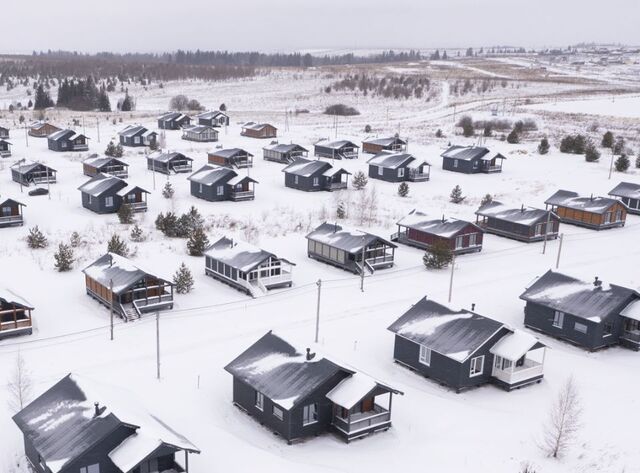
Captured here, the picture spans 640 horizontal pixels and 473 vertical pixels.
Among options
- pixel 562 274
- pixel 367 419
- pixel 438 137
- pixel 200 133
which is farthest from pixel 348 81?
pixel 367 419

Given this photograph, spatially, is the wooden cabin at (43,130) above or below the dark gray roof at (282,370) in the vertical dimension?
above

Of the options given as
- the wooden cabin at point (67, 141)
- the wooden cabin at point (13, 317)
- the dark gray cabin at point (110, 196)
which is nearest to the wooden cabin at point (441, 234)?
the dark gray cabin at point (110, 196)

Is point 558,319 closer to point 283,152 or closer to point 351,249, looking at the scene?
point 351,249

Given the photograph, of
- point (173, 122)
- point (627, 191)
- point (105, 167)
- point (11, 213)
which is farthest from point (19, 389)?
point (173, 122)

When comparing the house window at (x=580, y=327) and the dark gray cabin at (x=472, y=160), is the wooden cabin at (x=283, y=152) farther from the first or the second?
the house window at (x=580, y=327)

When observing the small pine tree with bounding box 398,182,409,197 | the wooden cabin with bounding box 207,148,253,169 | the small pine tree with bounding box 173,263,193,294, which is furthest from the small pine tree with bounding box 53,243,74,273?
the wooden cabin with bounding box 207,148,253,169

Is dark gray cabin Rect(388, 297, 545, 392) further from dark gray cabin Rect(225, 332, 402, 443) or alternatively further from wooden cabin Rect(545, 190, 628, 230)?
wooden cabin Rect(545, 190, 628, 230)
